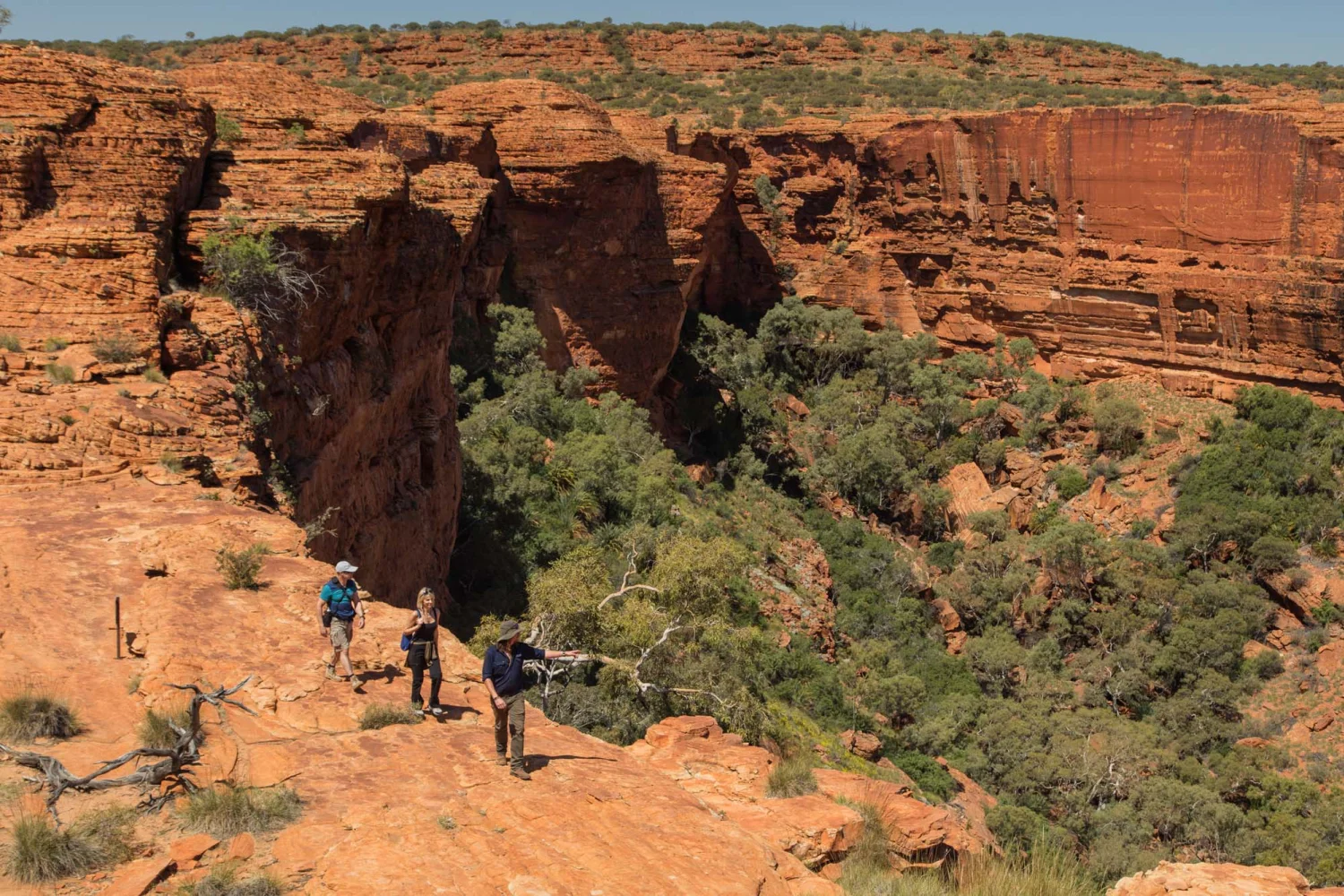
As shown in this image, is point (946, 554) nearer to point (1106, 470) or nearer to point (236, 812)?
point (1106, 470)

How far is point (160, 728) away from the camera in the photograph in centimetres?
745

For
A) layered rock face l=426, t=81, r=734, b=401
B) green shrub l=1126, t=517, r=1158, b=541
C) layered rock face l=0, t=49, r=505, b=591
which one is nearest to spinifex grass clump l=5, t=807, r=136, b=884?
layered rock face l=0, t=49, r=505, b=591

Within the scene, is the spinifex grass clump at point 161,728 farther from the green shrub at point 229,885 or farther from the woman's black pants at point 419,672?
the woman's black pants at point 419,672

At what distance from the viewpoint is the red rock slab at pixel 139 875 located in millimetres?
5918

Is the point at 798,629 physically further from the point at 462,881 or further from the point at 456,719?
the point at 462,881

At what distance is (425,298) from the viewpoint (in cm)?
1884

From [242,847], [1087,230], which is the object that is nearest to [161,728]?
[242,847]

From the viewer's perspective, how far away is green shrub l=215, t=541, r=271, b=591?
9.84m

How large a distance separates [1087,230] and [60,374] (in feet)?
116

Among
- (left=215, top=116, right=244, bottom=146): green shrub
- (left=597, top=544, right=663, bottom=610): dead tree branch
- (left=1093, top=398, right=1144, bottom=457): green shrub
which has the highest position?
(left=215, top=116, right=244, bottom=146): green shrub

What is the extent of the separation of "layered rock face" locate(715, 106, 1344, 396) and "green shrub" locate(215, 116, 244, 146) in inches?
1032

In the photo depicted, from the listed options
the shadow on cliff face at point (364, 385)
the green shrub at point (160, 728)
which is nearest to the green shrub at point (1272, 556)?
the shadow on cliff face at point (364, 385)

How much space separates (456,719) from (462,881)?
2549 millimetres

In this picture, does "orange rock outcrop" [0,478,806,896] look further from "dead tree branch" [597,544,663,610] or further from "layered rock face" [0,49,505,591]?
"dead tree branch" [597,544,663,610]
